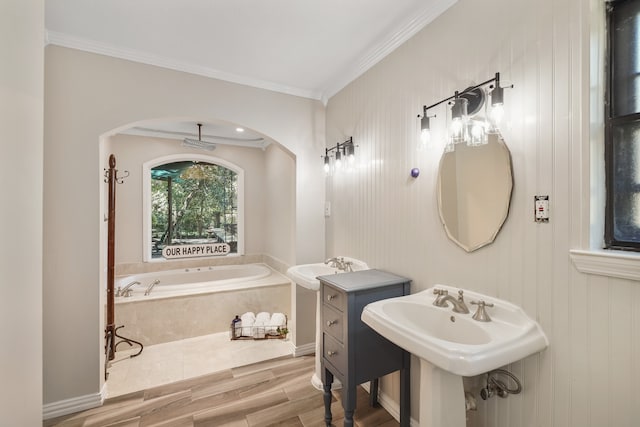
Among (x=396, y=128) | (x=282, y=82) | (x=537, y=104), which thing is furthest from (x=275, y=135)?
(x=537, y=104)

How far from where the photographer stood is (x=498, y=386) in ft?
4.07

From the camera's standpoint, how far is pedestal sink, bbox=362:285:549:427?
3.12 feet

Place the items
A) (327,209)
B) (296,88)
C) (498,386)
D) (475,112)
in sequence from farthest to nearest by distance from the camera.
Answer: (327,209) → (296,88) → (475,112) → (498,386)

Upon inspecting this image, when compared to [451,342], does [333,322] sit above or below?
below

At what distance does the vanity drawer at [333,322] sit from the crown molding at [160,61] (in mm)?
2008

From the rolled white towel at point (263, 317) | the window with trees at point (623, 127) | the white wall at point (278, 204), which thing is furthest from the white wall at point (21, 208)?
the white wall at point (278, 204)

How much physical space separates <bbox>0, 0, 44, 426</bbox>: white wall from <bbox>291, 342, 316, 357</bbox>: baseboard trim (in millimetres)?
1757

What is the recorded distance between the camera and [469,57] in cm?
141

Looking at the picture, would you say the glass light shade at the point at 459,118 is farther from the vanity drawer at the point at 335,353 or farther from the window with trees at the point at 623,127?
the vanity drawer at the point at 335,353

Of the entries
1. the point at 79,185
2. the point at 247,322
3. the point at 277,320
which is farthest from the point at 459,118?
the point at 247,322

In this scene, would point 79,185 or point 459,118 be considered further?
point 79,185

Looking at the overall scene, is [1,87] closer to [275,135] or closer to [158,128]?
[275,135]

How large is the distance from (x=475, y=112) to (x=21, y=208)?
2124 mm

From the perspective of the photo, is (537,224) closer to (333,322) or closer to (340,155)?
(333,322)
